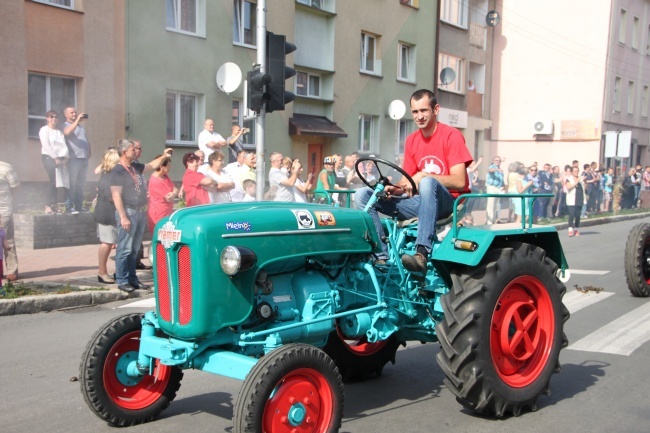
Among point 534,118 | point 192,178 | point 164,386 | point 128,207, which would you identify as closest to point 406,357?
point 164,386

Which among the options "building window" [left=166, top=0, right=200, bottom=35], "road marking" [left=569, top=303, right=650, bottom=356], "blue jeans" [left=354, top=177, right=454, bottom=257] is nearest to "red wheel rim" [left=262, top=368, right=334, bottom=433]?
"blue jeans" [left=354, top=177, right=454, bottom=257]

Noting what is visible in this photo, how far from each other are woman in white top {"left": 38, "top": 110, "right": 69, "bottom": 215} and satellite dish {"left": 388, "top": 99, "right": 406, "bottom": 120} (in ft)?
44.5

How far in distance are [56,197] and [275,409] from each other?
11072mm

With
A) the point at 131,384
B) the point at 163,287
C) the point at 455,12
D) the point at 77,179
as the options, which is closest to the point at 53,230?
the point at 77,179

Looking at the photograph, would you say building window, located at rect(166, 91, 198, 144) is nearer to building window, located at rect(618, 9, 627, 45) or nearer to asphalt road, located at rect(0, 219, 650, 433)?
asphalt road, located at rect(0, 219, 650, 433)

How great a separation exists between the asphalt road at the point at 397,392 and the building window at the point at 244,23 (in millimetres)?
12521

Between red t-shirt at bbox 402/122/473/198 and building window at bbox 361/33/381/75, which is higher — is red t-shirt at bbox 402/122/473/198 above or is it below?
below

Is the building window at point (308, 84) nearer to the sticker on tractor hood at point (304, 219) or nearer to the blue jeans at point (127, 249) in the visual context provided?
the blue jeans at point (127, 249)

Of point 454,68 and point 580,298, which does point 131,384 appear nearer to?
point 580,298

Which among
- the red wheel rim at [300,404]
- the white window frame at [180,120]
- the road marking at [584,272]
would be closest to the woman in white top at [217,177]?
the road marking at [584,272]

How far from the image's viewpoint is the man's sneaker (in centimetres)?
475

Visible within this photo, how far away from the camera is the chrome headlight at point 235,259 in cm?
385

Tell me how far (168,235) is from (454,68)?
93.0ft

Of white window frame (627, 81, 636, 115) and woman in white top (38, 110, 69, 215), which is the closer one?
woman in white top (38, 110, 69, 215)
